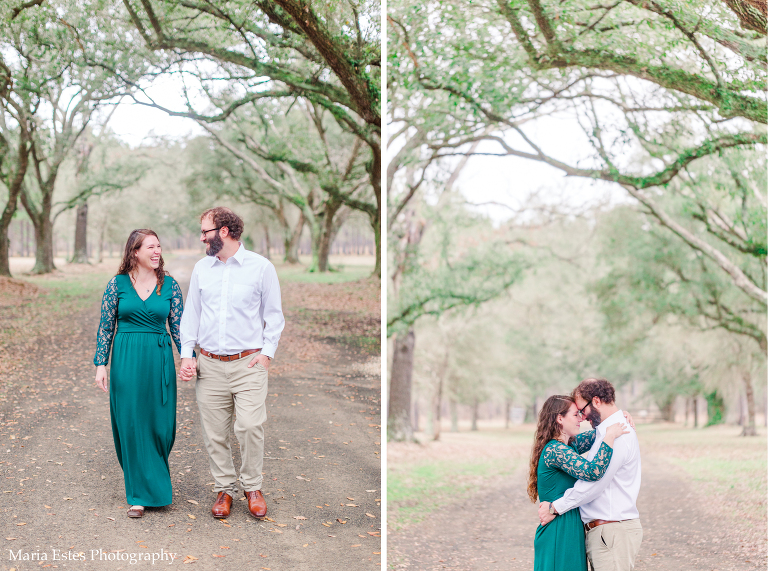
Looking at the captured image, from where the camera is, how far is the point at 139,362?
2.97m

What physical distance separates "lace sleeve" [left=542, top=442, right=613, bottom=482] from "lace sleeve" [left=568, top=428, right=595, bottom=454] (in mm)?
111

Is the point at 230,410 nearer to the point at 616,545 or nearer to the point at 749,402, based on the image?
the point at 616,545

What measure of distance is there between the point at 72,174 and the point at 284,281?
1876 millimetres

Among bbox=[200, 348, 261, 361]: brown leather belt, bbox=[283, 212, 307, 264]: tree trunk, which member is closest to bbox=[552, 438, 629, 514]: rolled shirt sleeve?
bbox=[200, 348, 261, 361]: brown leather belt

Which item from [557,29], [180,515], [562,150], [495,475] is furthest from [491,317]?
[180,515]

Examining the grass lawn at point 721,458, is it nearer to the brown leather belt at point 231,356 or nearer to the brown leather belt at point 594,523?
the brown leather belt at point 594,523

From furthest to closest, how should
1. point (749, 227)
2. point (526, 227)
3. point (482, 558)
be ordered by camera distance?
point (526, 227), point (749, 227), point (482, 558)

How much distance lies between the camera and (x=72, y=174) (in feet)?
15.9

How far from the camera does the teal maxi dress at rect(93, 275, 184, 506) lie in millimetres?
2959

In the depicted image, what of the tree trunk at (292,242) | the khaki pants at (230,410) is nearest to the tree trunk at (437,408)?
the tree trunk at (292,242)

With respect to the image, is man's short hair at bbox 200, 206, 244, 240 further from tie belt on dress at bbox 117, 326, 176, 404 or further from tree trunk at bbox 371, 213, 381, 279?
tree trunk at bbox 371, 213, 381, 279

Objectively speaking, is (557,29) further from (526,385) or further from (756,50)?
(526,385)

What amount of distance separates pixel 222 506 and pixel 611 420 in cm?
195

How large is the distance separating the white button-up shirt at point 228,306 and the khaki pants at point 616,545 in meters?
1.67
